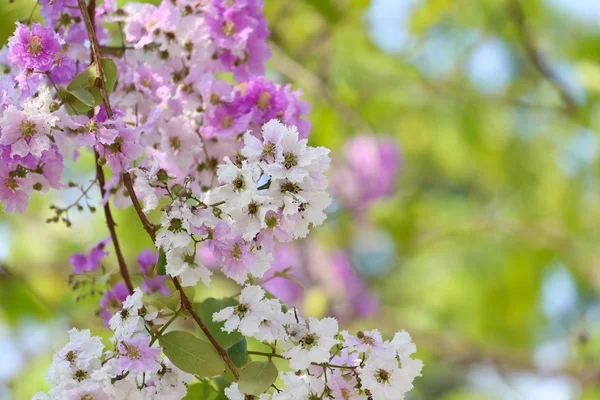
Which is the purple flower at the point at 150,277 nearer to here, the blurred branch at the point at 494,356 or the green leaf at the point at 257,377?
the green leaf at the point at 257,377

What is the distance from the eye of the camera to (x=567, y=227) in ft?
7.38

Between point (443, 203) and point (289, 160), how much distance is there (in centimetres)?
251

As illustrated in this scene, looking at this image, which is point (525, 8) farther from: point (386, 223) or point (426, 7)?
point (386, 223)

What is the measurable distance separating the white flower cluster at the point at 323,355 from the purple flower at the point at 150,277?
6.1 inches

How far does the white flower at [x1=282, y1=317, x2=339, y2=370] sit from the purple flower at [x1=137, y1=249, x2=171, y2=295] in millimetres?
191

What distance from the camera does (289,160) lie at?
47 centimetres

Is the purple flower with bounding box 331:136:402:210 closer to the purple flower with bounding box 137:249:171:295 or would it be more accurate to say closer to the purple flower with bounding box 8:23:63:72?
the purple flower with bounding box 137:249:171:295

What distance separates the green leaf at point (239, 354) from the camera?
0.54m

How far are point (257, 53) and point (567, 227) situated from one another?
1.82 meters

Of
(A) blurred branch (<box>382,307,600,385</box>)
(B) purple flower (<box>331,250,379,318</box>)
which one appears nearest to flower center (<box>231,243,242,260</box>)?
(A) blurred branch (<box>382,307,600,385</box>)

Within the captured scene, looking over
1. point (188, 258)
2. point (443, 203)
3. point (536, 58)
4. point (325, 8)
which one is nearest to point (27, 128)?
point (188, 258)

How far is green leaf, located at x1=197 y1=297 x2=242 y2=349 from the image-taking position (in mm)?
521

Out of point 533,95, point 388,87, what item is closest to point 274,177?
point 388,87

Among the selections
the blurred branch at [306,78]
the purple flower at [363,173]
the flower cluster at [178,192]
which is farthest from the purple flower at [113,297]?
the purple flower at [363,173]
